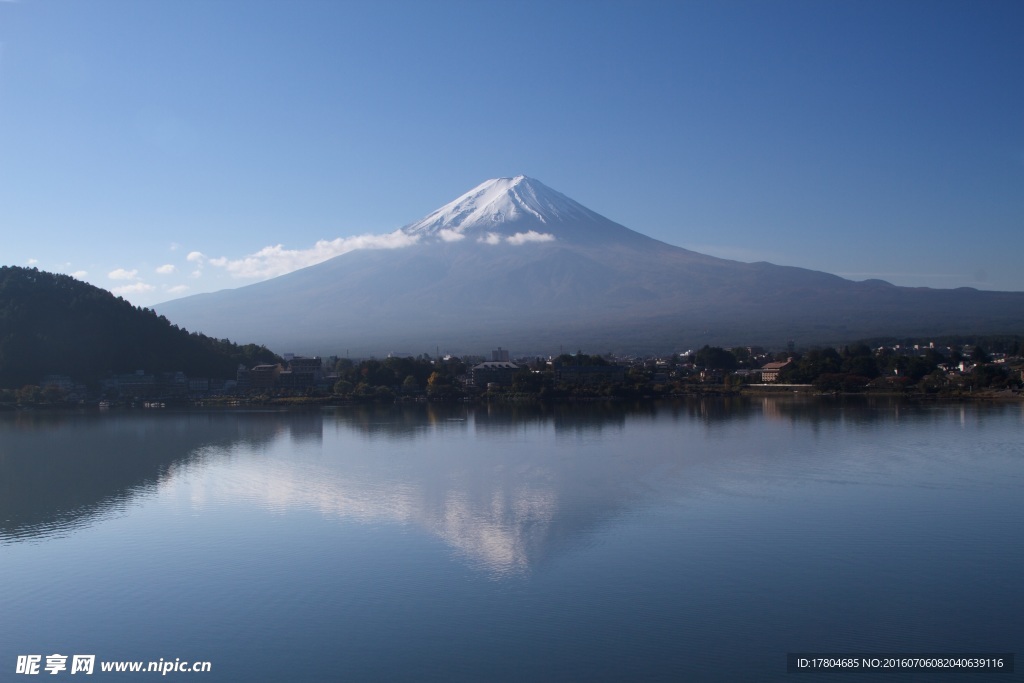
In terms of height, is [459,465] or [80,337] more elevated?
[80,337]

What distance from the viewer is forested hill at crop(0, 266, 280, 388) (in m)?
17.4

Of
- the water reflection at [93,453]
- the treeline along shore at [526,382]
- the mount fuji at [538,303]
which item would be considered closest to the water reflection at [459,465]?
the water reflection at [93,453]

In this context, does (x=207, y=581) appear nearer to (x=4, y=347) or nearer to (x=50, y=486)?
(x=50, y=486)

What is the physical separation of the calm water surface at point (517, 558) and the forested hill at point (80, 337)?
32.7 feet

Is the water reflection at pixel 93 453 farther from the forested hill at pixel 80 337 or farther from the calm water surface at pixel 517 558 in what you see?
the forested hill at pixel 80 337

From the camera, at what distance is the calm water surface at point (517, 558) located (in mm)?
3264

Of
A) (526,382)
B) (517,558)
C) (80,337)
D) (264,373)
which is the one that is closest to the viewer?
(517,558)

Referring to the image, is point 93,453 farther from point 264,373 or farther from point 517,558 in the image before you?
point 264,373

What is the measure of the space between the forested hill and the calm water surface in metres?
9.98

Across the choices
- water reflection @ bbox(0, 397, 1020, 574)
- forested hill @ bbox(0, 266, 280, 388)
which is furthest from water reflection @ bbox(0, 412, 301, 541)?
forested hill @ bbox(0, 266, 280, 388)

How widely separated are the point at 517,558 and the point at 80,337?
53.8 feet

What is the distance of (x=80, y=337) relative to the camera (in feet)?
60.0

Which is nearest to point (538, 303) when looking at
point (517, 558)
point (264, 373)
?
point (264, 373)

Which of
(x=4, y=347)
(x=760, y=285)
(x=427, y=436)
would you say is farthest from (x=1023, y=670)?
(x=760, y=285)
